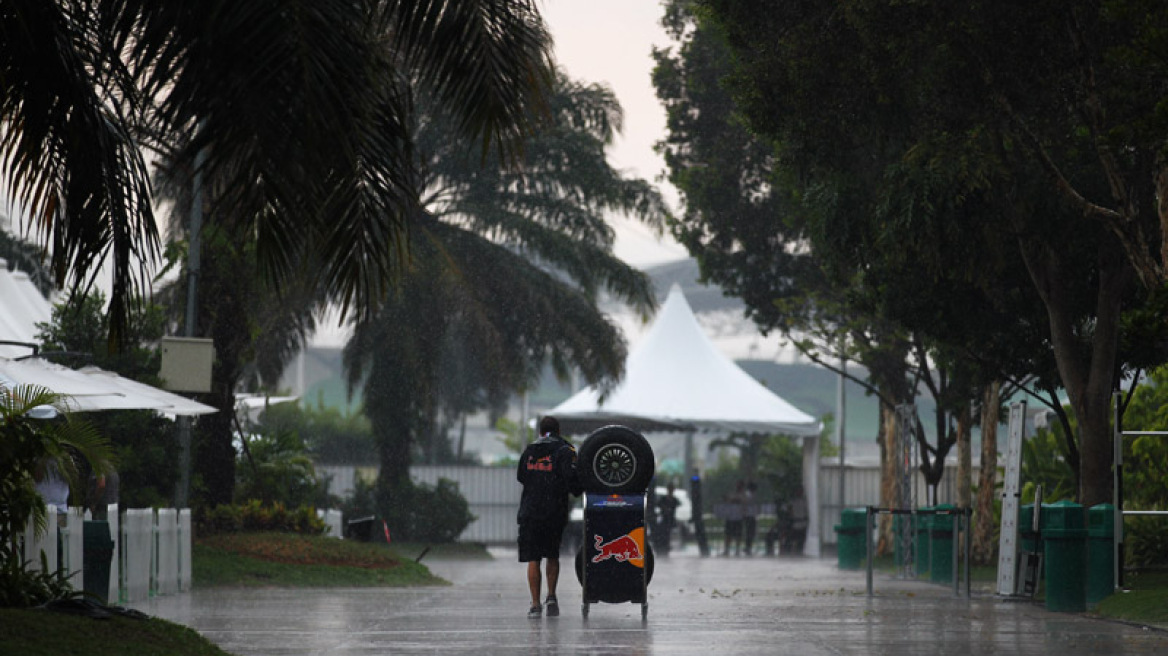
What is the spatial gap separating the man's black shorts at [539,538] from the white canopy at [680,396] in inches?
787

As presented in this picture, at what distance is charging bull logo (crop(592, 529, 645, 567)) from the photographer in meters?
15.1

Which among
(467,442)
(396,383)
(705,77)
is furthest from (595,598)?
(467,442)

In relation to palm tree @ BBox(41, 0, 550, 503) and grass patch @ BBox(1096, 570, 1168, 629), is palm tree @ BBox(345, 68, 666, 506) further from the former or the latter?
palm tree @ BBox(41, 0, 550, 503)

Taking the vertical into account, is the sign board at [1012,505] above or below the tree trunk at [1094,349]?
below

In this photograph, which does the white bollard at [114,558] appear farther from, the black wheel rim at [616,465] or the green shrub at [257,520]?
the green shrub at [257,520]

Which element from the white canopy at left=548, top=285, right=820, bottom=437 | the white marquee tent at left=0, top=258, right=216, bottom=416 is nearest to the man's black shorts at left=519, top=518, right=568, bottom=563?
the white marquee tent at left=0, top=258, right=216, bottom=416

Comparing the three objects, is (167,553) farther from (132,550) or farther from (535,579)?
(535,579)

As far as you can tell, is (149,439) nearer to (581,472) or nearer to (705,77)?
(581,472)

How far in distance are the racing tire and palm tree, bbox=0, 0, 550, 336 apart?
5.27 metres

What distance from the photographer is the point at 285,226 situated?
355 inches

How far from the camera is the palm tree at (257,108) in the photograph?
8.24m

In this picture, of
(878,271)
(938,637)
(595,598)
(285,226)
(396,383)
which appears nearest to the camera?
(285,226)

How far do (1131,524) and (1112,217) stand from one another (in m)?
7.36

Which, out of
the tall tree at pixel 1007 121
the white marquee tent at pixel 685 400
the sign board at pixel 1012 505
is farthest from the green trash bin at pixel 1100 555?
the white marquee tent at pixel 685 400
